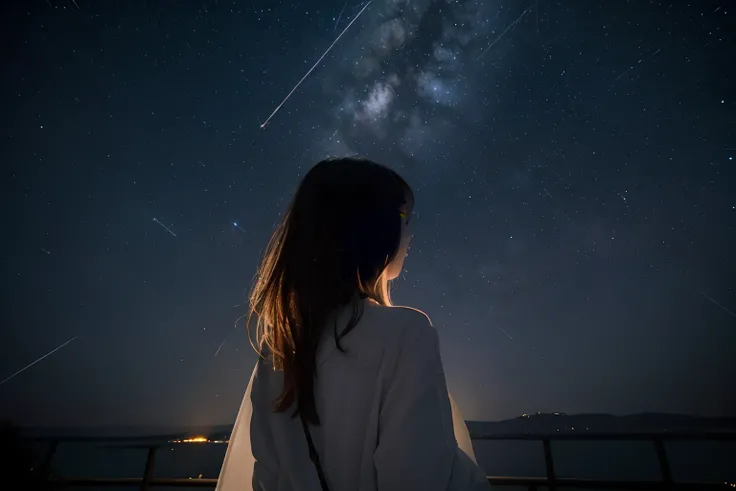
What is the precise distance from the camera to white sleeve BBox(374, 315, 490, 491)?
2.32ft

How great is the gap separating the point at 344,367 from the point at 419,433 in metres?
0.25

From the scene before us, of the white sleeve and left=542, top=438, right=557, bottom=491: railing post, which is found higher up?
left=542, top=438, right=557, bottom=491: railing post

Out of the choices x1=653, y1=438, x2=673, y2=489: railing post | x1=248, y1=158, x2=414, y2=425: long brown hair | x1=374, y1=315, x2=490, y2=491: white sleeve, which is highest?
x1=248, y1=158, x2=414, y2=425: long brown hair

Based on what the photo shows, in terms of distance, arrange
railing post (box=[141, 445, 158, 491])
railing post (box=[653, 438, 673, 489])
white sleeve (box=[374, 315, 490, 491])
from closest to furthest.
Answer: white sleeve (box=[374, 315, 490, 491]) < railing post (box=[653, 438, 673, 489]) < railing post (box=[141, 445, 158, 491])

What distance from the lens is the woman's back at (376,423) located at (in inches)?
28.6

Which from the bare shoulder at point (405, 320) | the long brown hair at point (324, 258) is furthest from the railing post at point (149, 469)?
the bare shoulder at point (405, 320)

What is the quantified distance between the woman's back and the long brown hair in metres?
0.05

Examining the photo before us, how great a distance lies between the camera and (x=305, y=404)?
89 centimetres

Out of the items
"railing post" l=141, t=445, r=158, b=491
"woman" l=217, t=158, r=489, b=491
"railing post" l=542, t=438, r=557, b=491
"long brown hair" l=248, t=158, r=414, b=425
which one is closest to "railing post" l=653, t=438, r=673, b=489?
"railing post" l=542, t=438, r=557, b=491

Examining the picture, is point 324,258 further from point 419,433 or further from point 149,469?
point 149,469

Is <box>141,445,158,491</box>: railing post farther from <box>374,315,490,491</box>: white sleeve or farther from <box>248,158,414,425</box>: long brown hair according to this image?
<box>374,315,490,491</box>: white sleeve

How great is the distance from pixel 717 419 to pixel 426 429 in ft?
517

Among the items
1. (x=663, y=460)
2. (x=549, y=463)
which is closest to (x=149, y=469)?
(x=549, y=463)

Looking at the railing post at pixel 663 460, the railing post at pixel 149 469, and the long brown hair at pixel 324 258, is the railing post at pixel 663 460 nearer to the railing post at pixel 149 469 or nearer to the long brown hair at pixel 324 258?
the long brown hair at pixel 324 258
